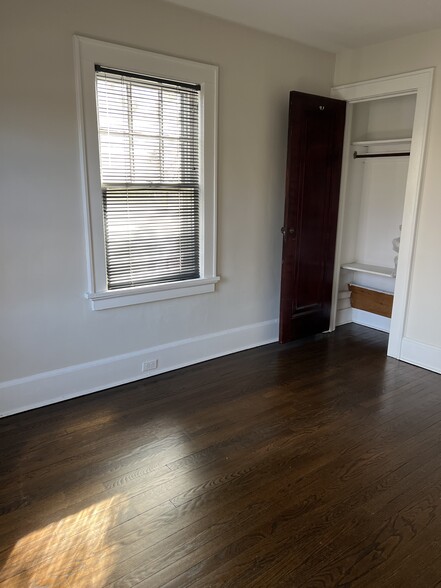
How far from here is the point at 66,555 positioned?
68.5 inches

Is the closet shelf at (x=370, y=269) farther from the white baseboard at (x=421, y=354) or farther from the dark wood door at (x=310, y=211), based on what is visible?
the white baseboard at (x=421, y=354)

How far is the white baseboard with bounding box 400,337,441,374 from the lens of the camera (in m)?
3.52

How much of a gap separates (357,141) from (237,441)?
3.20 metres

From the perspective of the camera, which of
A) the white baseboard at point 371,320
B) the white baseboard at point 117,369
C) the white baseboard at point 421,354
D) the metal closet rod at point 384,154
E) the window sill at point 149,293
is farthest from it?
the white baseboard at point 371,320

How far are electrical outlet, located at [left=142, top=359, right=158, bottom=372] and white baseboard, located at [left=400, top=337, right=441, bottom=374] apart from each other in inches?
83.5

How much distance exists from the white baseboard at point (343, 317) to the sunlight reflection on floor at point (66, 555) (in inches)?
128

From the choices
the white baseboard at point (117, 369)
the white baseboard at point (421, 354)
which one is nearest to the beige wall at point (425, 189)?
the white baseboard at point (421, 354)

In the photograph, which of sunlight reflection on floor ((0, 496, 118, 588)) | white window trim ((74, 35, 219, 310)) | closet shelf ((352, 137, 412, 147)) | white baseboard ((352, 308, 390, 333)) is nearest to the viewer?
sunlight reflection on floor ((0, 496, 118, 588))

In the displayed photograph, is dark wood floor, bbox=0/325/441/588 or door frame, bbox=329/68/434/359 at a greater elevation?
door frame, bbox=329/68/434/359

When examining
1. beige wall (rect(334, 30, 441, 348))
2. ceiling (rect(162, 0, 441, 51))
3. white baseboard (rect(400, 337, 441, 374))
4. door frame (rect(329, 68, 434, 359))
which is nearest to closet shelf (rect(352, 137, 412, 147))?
door frame (rect(329, 68, 434, 359))

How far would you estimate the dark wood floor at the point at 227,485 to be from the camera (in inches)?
67.2

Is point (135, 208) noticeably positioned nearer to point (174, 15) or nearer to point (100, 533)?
point (174, 15)

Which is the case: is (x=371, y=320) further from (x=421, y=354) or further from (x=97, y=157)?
(x=97, y=157)

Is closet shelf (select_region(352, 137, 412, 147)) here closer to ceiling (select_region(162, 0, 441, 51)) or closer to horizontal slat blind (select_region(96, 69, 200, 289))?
ceiling (select_region(162, 0, 441, 51))
